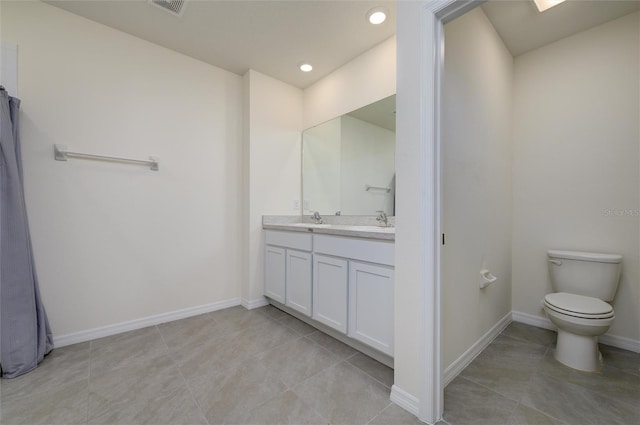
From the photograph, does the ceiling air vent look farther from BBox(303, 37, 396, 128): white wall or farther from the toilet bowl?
the toilet bowl

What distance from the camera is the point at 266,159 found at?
2740 mm

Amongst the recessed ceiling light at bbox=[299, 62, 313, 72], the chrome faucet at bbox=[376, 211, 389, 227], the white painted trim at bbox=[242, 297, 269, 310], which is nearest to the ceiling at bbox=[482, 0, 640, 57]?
the recessed ceiling light at bbox=[299, 62, 313, 72]

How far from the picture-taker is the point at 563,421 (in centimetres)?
121

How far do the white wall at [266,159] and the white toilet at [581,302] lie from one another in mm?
2348

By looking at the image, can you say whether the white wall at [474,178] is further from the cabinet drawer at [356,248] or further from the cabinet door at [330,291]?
the cabinet door at [330,291]

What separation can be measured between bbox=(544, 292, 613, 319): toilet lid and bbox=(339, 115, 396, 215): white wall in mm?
1235

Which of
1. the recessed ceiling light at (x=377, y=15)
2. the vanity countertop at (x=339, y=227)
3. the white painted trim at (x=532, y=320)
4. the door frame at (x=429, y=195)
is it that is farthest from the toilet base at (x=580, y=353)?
the recessed ceiling light at (x=377, y=15)

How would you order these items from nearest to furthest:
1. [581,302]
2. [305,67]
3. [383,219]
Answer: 1. [581,302]
2. [383,219]
3. [305,67]

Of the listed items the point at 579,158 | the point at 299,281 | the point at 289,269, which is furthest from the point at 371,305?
the point at 579,158

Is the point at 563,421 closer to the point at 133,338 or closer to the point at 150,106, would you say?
the point at 133,338

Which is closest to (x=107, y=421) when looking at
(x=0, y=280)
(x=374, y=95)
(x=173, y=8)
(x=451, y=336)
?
(x=0, y=280)

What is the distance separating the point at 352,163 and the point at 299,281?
1252 mm

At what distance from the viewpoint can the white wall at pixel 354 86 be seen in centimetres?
217

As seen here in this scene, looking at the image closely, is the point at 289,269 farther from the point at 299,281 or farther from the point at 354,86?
the point at 354,86
